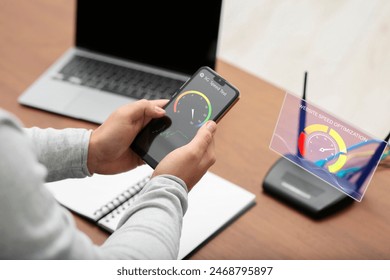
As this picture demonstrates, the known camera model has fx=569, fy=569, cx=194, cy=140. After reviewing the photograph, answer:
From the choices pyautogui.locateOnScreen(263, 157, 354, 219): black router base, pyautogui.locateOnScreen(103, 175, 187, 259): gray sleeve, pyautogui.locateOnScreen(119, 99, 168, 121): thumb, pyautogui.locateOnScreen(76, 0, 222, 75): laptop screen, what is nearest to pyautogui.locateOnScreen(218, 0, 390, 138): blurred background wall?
pyautogui.locateOnScreen(76, 0, 222, 75): laptop screen

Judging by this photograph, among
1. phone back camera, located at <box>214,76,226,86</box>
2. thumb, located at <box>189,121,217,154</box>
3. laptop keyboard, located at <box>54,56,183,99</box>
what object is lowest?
laptop keyboard, located at <box>54,56,183,99</box>

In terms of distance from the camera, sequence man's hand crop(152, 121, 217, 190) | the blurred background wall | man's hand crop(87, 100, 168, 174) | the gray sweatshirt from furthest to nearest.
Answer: the blurred background wall, man's hand crop(87, 100, 168, 174), man's hand crop(152, 121, 217, 190), the gray sweatshirt

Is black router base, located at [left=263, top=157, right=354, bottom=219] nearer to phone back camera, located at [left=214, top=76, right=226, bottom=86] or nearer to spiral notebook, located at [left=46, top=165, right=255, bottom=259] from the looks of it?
spiral notebook, located at [left=46, top=165, right=255, bottom=259]

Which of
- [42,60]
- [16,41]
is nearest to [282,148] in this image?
[42,60]

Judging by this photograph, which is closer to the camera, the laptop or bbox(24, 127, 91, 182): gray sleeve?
bbox(24, 127, 91, 182): gray sleeve

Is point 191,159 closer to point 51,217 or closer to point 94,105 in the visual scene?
point 51,217

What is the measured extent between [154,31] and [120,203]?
0.44 metres

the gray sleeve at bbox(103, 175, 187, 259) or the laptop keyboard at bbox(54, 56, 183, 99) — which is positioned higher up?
the gray sleeve at bbox(103, 175, 187, 259)

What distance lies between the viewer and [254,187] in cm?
106

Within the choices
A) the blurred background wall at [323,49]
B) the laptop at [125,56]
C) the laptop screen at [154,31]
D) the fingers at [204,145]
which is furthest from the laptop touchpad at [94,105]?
the blurred background wall at [323,49]

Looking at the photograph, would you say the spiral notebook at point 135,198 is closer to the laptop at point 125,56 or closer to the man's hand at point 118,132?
the man's hand at point 118,132

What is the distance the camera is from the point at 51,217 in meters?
0.60

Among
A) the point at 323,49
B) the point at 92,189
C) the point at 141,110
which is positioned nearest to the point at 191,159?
the point at 141,110

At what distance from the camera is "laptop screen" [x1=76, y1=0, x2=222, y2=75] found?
1.21 meters
